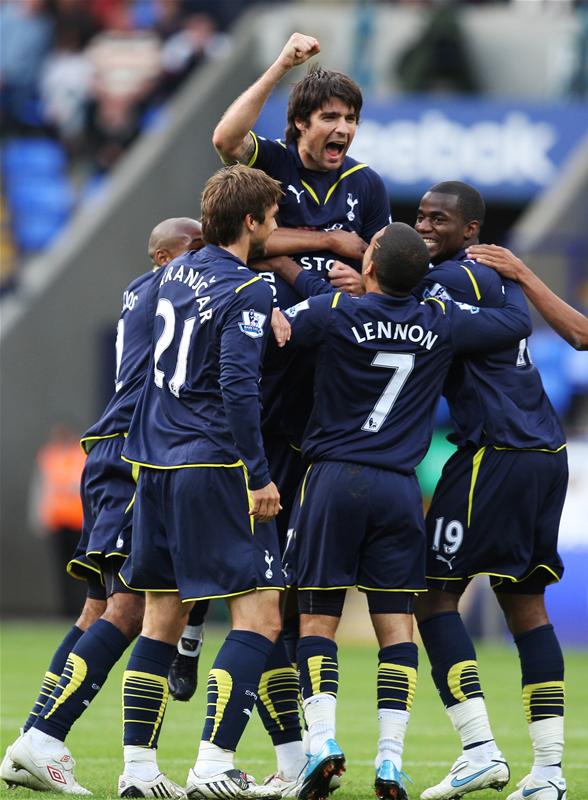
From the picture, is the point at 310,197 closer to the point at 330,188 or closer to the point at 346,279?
the point at 330,188

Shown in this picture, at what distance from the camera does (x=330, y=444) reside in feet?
20.3

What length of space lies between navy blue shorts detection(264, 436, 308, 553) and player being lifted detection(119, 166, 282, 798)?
735 mm

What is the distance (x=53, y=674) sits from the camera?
6.87 m

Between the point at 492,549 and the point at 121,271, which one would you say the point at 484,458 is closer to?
the point at 492,549

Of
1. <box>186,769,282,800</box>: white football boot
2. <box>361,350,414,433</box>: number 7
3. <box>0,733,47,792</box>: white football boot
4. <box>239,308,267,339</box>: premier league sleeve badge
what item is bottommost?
<box>0,733,47,792</box>: white football boot

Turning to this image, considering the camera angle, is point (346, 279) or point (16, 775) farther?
point (346, 279)

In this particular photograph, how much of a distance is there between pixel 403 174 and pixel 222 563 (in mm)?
13861

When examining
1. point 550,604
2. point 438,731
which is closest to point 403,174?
point 550,604

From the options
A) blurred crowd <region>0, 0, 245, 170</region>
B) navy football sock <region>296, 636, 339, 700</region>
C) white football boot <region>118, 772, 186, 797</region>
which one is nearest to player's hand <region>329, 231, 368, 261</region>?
navy football sock <region>296, 636, 339, 700</region>

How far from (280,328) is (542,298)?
4.15 ft

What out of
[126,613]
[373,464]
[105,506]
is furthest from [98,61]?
[373,464]

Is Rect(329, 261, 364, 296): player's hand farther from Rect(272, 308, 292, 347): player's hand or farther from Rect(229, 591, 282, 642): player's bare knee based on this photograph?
Rect(229, 591, 282, 642): player's bare knee

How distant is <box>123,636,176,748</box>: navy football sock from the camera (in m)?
6.02

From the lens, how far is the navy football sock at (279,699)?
21.5 feet
